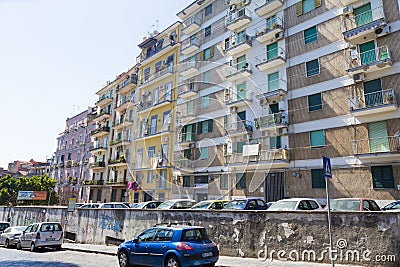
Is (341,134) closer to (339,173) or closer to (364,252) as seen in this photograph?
(339,173)

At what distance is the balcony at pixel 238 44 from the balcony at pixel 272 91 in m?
4.36

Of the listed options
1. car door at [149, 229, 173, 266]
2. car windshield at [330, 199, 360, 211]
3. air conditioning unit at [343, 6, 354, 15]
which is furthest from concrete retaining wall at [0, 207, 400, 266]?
air conditioning unit at [343, 6, 354, 15]

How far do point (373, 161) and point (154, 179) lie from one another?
2120 cm

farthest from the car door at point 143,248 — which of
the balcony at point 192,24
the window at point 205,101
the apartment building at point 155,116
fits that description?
the balcony at point 192,24

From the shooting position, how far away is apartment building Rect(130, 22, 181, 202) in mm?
31341

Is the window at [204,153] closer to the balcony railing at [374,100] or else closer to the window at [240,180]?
the window at [240,180]

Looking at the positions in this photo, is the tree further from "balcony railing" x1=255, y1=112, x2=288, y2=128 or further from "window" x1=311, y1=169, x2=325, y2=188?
"window" x1=311, y1=169, x2=325, y2=188

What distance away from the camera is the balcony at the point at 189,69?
30.7 m

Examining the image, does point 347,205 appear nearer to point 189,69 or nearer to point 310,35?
point 310,35

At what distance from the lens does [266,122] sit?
74.3 feet

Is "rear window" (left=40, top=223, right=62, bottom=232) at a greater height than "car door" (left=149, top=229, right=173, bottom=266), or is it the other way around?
"car door" (left=149, top=229, right=173, bottom=266)

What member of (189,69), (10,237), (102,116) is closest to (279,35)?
(189,69)

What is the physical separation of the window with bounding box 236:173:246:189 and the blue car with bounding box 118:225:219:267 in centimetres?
1465

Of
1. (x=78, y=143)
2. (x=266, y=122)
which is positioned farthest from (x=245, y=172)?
(x=78, y=143)
